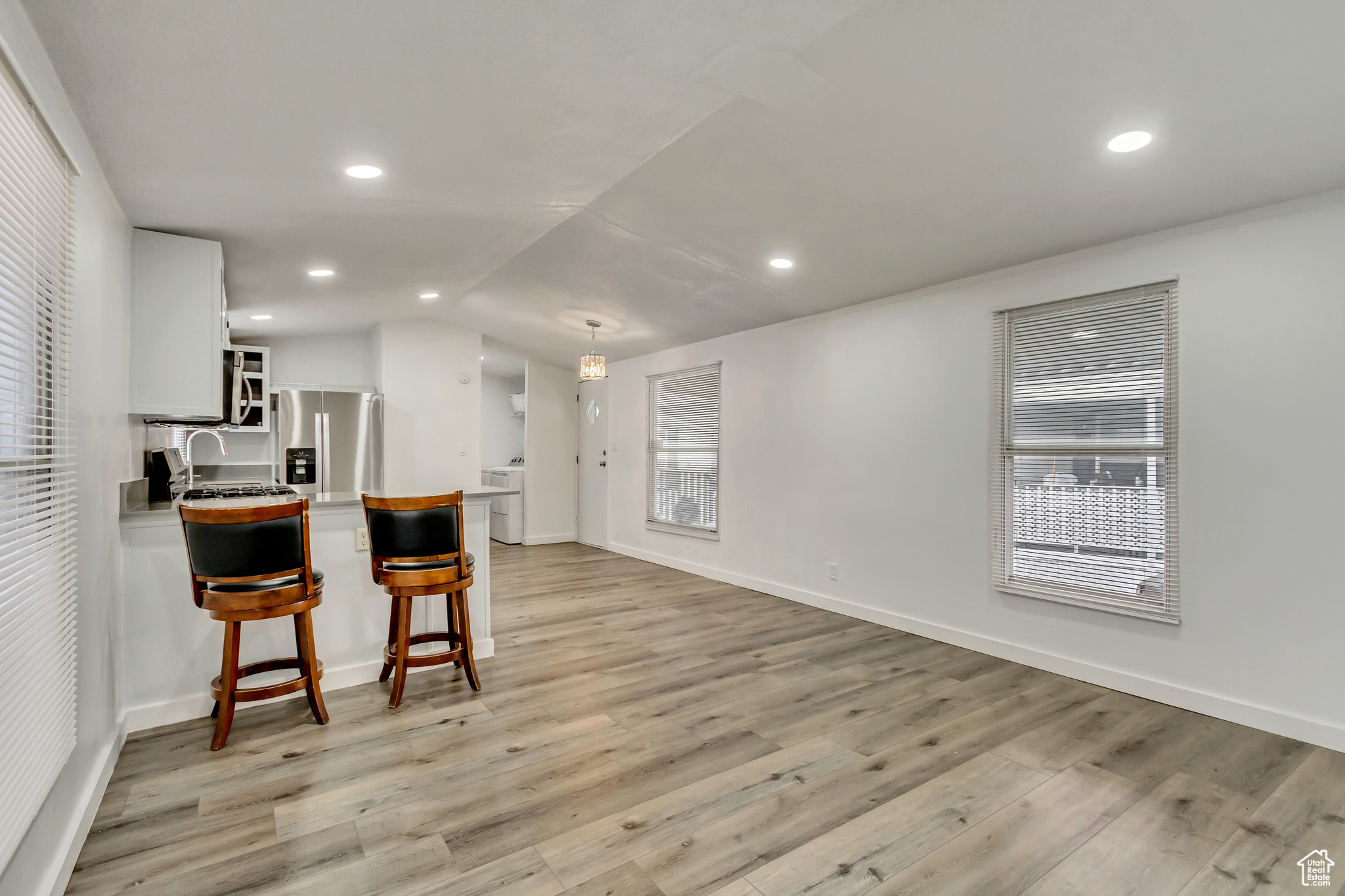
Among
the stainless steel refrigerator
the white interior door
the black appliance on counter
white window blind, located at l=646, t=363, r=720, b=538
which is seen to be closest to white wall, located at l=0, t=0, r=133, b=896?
the black appliance on counter

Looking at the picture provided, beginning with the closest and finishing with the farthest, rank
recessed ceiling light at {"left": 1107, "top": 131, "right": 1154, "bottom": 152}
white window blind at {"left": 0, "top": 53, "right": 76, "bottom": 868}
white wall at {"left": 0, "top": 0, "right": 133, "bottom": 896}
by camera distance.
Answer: white window blind at {"left": 0, "top": 53, "right": 76, "bottom": 868}
white wall at {"left": 0, "top": 0, "right": 133, "bottom": 896}
recessed ceiling light at {"left": 1107, "top": 131, "right": 1154, "bottom": 152}

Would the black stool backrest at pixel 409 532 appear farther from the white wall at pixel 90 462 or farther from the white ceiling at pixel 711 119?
the white ceiling at pixel 711 119

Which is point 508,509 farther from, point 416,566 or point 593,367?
point 416,566

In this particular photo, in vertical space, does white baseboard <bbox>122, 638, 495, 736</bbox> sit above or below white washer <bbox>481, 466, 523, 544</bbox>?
below

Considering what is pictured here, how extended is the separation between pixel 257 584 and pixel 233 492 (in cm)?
107

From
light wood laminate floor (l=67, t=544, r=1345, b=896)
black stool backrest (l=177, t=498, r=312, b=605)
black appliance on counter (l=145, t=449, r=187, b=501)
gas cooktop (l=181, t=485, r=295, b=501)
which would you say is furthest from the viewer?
black appliance on counter (l=145, t=449, r=187, b=501)

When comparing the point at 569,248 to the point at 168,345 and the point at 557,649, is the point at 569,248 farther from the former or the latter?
the point at 557,649

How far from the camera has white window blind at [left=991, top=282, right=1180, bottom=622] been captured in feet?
10.6

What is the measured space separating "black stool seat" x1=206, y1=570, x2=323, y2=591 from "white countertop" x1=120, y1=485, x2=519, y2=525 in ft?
1.01

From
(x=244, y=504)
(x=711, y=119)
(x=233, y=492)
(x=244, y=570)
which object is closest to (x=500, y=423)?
(x=233, y=492)

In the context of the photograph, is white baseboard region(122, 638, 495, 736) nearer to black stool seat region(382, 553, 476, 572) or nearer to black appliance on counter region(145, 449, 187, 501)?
black stool seat region(382, 553, 476, 572)

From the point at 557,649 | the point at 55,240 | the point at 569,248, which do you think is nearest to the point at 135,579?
the point at 55,240

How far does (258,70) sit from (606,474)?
6139 mm

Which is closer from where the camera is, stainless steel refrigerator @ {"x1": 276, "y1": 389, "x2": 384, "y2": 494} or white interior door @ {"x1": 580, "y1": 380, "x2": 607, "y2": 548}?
stainless steel refrigerator @ {"x1": 276, "y1": 389, "x2": 384, "y2": 494}
